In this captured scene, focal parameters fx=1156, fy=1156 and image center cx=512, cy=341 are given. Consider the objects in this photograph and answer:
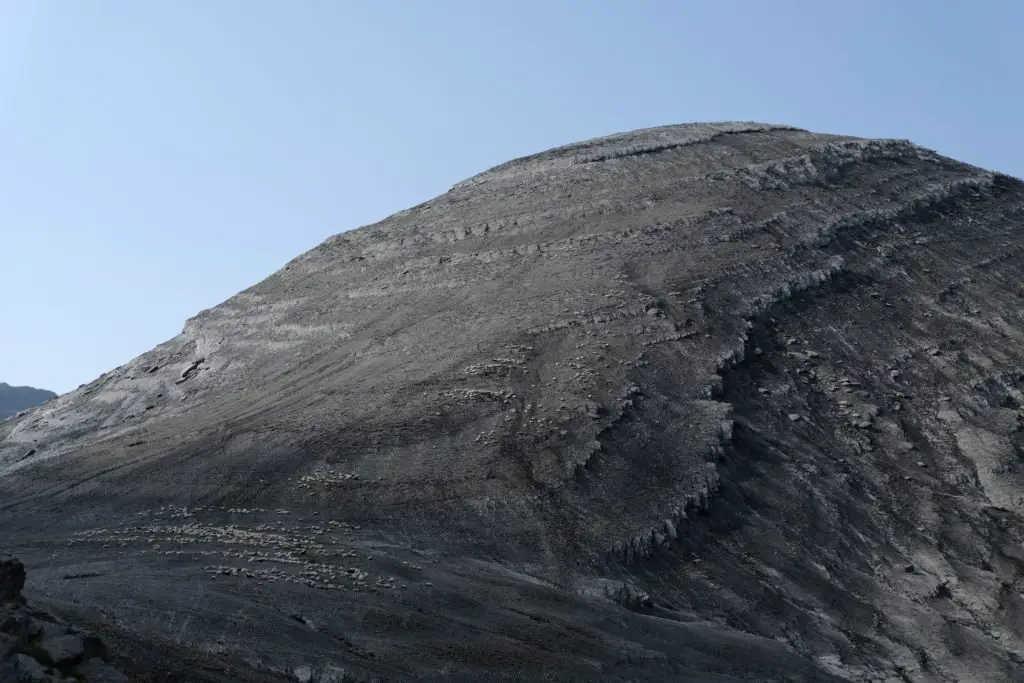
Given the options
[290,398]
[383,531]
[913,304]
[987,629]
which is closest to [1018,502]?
[987,629]

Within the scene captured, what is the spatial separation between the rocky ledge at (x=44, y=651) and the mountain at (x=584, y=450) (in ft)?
7.49

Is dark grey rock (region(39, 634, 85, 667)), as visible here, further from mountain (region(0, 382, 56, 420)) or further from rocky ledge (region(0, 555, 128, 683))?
mountain (region(0, 382, 56, 420))

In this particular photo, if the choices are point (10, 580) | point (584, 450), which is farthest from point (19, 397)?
point (10, 580)

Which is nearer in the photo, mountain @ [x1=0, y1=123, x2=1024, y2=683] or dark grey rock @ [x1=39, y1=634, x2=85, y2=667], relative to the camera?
dark grey rock @ [x1=39, y1=634, x2=85, y2=667]

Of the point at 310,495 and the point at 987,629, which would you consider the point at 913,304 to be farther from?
the point at 310,495

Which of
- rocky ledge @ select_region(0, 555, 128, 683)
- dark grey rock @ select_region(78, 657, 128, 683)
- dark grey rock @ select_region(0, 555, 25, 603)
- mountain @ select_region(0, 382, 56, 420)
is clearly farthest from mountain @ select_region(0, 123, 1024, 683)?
mountain @ select_region(0, 382, 56, 420)

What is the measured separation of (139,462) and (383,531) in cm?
919

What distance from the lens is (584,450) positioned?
119ft

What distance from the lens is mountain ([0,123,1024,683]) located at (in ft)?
88.5

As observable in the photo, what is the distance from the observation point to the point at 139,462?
1406 inches

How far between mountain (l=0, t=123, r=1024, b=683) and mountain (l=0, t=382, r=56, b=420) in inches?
4827

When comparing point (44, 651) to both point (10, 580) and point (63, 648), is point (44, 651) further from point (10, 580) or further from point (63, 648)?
point (10, 580)

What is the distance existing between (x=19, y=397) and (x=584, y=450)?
150 metres

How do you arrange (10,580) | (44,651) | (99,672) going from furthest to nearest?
1. (10,580)
2. (99,672)
3. (44,651)
